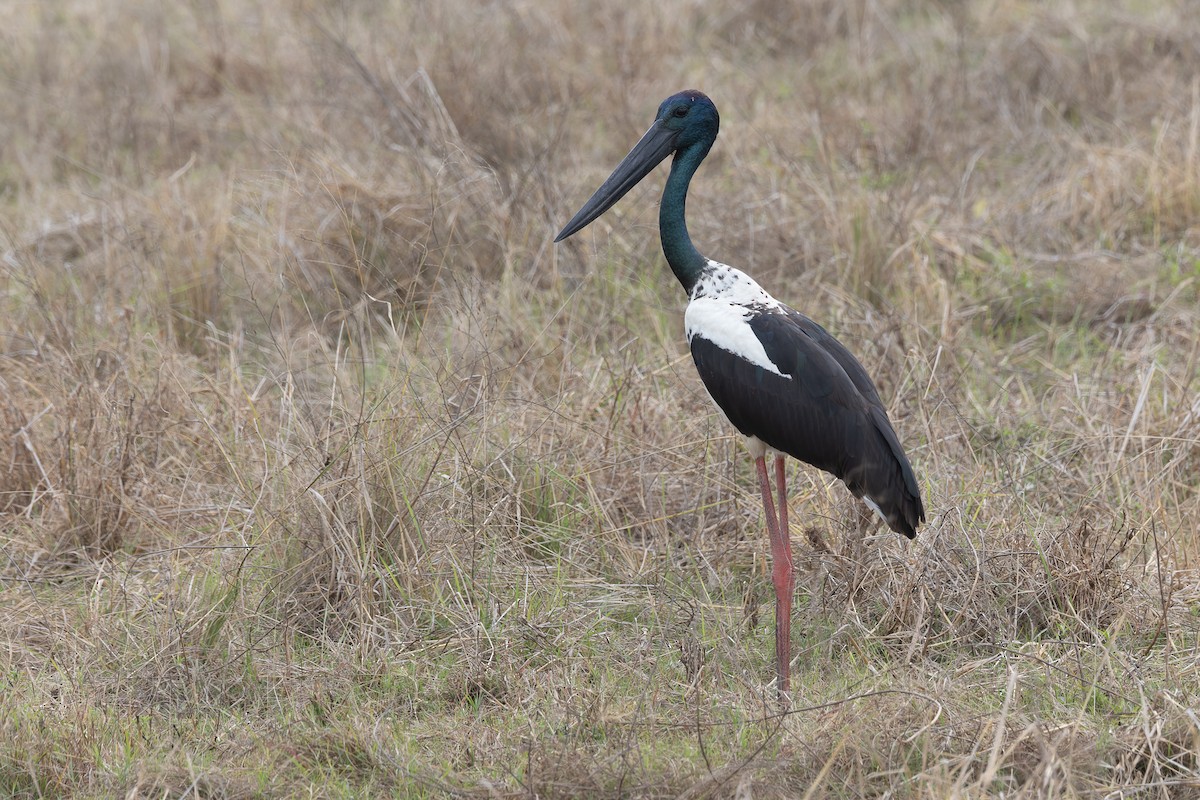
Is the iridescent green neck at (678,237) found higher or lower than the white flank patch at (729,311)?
higher

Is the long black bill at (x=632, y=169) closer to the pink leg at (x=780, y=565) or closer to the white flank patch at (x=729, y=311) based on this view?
the white flank patch at (x=729, y=311)

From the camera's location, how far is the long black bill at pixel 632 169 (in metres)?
4.18

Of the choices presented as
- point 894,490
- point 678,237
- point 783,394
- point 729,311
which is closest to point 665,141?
point 678,237

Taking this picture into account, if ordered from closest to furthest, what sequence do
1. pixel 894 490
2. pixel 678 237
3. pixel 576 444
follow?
1. pixel 894 490
2. pixel 678 237
3. pixel 576 444

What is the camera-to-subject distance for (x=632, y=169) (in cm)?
421

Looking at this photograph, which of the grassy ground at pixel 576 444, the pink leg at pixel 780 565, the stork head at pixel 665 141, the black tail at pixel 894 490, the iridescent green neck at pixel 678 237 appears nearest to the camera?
the grassy ground at pixel 576 444

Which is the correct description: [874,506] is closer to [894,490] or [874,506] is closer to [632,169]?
[894,490]

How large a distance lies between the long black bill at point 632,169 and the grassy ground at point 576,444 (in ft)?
1.33

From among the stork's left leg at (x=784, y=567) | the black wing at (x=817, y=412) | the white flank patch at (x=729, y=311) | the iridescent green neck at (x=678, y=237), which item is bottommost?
the stork's left leg at (x=784, y=567)

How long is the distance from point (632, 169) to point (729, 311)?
597 mm

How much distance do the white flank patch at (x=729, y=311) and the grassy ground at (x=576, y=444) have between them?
601 mm

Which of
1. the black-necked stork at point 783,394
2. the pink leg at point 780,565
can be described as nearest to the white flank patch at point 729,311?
the black-necked stork at point 783,394

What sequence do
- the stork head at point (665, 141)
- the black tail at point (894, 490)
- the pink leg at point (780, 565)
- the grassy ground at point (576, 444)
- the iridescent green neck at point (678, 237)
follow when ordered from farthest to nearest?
the stork head at point (665, 141) → the iridescent green neck at point (678, 237) → the pink leg at point (780, 565) → the black tail at point (894, 490) → the grassy ground at point (576, 444)

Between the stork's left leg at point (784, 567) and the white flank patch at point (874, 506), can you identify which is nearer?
the white flank patch at point (874, 506)
